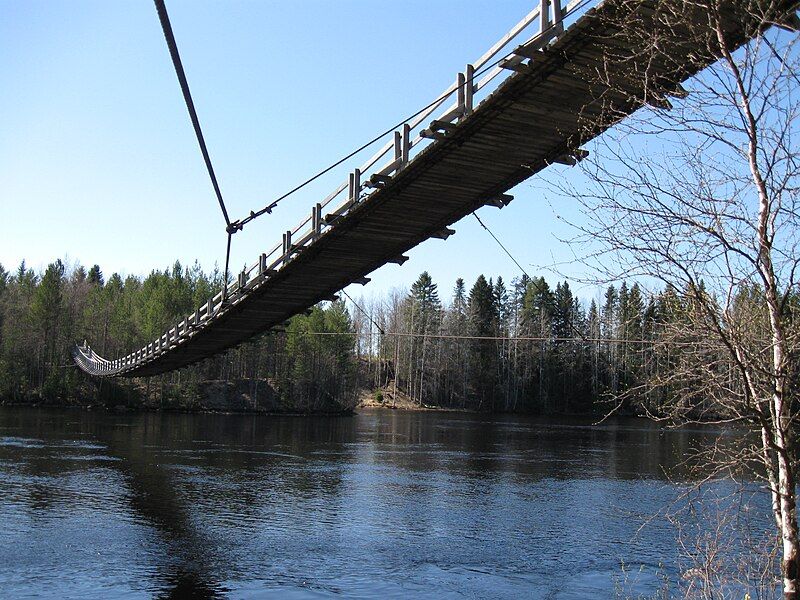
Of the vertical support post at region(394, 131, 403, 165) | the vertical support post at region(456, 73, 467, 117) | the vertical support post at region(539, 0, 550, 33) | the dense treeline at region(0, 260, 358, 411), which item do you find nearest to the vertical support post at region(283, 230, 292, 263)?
the vertical support post at region(394, 131, 403, 165)

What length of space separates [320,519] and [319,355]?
49711mm

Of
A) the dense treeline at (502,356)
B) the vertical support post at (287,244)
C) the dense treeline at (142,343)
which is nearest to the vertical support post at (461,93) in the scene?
the vertical support post at (287,244)

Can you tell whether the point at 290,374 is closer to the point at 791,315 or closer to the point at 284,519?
the point at 284,519

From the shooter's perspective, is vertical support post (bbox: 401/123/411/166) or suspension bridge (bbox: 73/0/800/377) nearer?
suspension bridge (bbox: 73/0/800/377)

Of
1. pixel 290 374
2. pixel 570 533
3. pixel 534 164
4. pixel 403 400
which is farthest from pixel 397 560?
pixel 403 400

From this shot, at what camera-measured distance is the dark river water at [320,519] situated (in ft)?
47.9

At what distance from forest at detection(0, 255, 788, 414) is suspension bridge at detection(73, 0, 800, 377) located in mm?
31428

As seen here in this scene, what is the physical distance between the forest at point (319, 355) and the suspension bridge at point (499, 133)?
31428 mm

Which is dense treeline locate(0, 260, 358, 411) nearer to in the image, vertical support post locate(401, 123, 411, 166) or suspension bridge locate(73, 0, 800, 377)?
suspension bridge locate(73, 0, 800, 377)

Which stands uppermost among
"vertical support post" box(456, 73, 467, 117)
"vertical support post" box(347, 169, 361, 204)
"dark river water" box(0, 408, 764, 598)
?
"vertical support post" box(456, 73, 467, 117)

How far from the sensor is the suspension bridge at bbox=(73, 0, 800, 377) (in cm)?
629

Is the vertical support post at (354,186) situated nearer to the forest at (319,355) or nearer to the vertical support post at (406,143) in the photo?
the vertical support post at (406,143)

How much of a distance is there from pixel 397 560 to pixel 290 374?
53035 mm

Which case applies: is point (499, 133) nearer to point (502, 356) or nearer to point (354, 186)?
point (354, 186)
